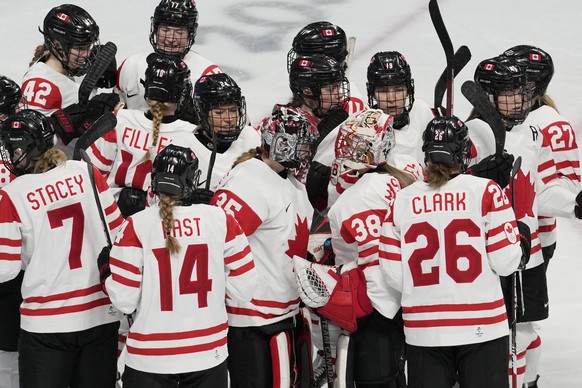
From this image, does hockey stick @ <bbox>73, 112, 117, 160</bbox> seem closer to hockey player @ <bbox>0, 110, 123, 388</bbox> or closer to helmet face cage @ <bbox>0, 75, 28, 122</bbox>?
hockey player @ <bbox>0, 110, 123, 388</bbox>

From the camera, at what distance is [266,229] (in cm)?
388

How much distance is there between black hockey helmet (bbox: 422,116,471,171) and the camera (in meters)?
3.69

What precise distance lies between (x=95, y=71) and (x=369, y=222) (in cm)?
160

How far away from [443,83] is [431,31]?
10.7 feet

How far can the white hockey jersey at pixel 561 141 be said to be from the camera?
4.50 metres

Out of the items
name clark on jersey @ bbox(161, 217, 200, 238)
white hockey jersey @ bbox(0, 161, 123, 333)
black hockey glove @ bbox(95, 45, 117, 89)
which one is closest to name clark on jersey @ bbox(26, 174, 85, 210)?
white hockey jersey @ bbox(0, 161, 123, 333)

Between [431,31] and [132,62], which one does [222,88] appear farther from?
[431,31]

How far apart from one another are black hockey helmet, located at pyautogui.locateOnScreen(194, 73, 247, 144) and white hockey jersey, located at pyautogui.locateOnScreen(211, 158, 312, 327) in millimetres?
421

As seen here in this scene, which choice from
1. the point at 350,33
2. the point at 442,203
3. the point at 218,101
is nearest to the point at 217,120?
the point at 218,101

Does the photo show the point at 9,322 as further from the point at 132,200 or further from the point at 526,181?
A: the point at 526,181

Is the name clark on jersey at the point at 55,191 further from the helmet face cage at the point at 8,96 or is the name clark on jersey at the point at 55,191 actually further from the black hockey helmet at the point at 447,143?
the black hockey helmet at the point at 447,143

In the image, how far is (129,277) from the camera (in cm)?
356

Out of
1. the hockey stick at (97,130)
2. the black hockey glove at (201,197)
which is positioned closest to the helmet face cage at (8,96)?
the hockey stick at (97,130)

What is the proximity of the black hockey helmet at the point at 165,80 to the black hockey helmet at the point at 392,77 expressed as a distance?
0.75 meters
